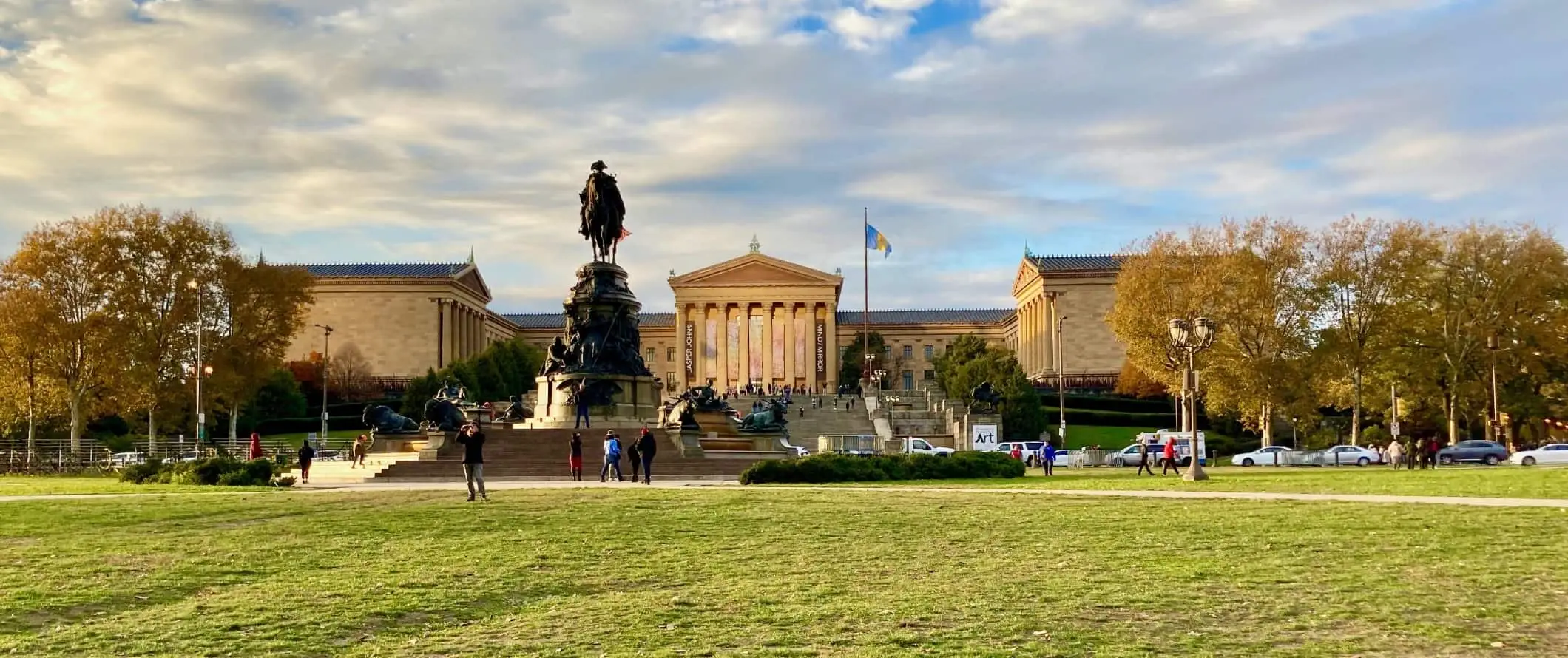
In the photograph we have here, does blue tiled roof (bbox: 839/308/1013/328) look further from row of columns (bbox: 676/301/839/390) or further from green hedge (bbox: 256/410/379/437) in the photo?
green hedge (bbox: 256/410/379/437)

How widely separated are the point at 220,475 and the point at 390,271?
12458 cm

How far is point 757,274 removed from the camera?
164 m

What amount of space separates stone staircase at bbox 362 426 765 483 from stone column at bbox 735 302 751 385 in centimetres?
11693

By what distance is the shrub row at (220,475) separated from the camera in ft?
127

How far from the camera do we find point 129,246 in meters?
69.4

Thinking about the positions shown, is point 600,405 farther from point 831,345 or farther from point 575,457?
point 831,345

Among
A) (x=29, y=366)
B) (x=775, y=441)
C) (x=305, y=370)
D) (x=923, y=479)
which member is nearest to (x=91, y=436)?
(x=29, y=366)

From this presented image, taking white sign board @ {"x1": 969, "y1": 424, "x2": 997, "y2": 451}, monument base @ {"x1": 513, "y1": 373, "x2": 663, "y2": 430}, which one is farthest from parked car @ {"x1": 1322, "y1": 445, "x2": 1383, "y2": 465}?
monument base @ {"x1": 513, "y1": 373, "x2": 663, "y2": 430}

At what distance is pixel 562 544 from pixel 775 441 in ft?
110

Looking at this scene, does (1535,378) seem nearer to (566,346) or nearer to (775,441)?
(775,441)

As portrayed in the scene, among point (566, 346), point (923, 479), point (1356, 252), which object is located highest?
point (1356, 252)

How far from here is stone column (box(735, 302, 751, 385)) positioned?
6535 inches

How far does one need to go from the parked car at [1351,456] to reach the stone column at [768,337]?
106 m

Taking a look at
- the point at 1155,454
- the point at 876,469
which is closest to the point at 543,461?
the point at 876,469
